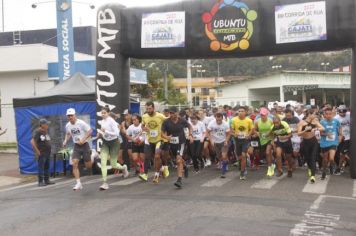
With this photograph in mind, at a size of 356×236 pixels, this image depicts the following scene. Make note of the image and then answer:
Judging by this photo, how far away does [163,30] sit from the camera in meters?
14.3

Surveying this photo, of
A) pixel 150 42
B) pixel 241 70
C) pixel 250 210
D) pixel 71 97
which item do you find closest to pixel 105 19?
pixel 150 42

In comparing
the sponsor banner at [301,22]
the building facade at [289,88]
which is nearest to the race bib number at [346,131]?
the sponsor banner at [301,22]

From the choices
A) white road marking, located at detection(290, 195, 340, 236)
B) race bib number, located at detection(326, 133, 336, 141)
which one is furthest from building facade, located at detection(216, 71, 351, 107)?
white road marking, located at detection(290, 195, 340, 236)

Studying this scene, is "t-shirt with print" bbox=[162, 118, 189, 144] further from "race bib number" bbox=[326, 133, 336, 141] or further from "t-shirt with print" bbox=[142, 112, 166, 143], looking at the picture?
"race bib number" bbox=[326, 133, 336, 141]

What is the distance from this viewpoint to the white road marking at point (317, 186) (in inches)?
412

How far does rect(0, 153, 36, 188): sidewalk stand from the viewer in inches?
578

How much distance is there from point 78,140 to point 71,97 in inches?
158

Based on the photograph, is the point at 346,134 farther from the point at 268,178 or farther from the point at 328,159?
the point at 268,178

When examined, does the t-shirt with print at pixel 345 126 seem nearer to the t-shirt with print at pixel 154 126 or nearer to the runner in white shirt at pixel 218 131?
the runner in white shirt at pixel 218 131

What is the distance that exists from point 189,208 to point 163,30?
6992 millimetres

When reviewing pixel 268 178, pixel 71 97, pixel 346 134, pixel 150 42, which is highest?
pixel 150 42

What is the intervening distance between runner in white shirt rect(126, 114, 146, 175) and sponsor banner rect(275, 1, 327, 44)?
4357 mm

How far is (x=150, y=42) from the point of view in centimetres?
1442

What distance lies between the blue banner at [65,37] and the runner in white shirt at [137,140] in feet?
22.7
